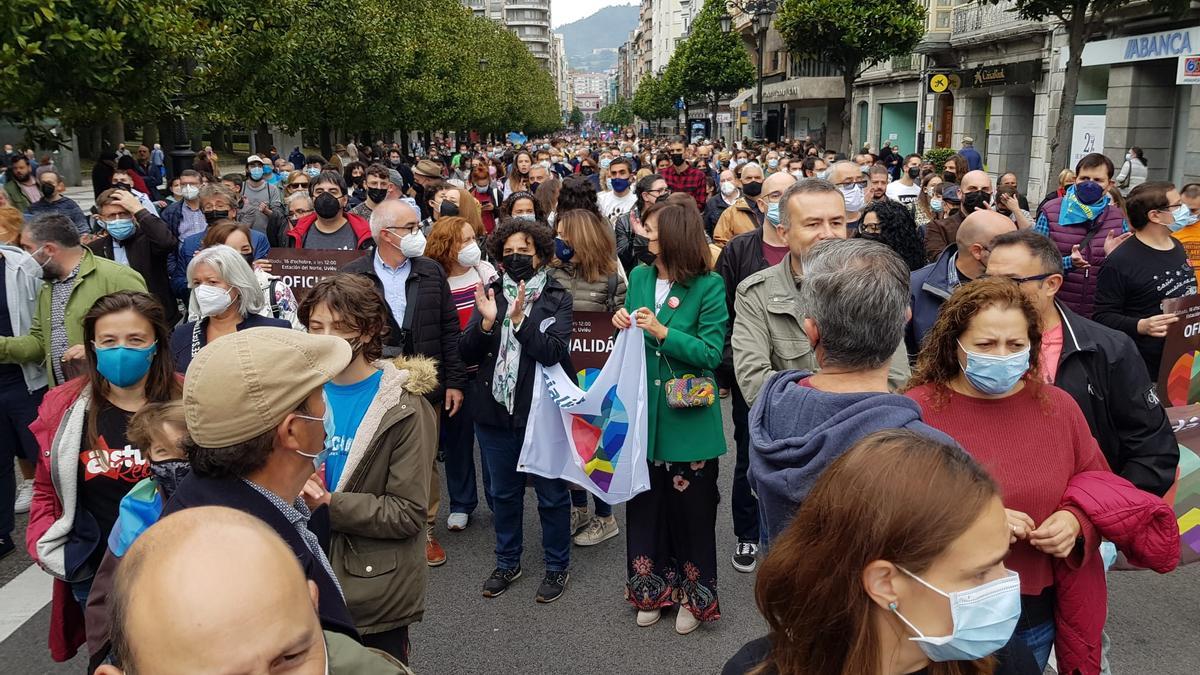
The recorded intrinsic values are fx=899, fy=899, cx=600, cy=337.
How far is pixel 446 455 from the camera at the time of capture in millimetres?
5746

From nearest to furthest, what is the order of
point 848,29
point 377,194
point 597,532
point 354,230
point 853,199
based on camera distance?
1. point 597,532
2. point 853,199
3. point 354,230
4. point 377,194
5. point 848,29

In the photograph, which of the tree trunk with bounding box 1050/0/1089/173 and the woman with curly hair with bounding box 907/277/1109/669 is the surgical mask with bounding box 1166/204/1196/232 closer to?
the woman with curly hair with bounding box 907/277/1109/669

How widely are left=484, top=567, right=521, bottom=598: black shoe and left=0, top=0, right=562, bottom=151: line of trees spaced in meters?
6.00

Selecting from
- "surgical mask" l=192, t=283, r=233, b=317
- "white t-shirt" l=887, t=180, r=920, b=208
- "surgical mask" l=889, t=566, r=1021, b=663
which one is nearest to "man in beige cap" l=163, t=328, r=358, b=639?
"surgical mask" l=889, t=566, r=1021, b=663

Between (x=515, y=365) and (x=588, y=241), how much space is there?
92 cm

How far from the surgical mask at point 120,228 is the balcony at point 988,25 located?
23753 mm

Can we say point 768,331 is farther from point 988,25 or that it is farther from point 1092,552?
point 988,25

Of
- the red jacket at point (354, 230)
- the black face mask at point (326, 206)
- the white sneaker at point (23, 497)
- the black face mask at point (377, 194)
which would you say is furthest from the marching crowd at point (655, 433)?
the black face mask at point (377, 194)

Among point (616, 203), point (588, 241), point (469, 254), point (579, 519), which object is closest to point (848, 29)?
point (616, 203)

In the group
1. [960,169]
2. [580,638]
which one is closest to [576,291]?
[580,638]

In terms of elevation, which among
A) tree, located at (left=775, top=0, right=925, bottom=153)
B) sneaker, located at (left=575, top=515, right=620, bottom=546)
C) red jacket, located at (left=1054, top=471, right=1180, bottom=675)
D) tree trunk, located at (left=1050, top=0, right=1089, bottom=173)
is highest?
tree, located at (left=775, top=0, right=925, bottom=153)

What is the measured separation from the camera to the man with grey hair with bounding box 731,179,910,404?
3574mm

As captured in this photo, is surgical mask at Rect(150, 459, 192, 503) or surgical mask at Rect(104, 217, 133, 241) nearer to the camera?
surgical mask at Rect(150, 459, 192, 503)

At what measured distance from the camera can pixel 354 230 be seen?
766cm
